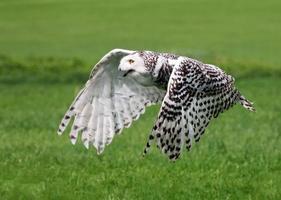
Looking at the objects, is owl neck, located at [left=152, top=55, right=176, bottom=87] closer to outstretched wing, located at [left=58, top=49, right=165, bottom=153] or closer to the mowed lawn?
outstretched wing, located at [left=58, top=49, right=165, bottom=153]

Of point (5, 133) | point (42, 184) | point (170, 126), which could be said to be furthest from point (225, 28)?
point (170, 126)

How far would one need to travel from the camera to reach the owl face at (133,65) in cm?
600

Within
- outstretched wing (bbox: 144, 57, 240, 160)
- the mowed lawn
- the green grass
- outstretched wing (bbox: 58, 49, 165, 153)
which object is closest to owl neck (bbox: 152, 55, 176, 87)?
outstretched wing (bbox: 144, 57, 240, 160)

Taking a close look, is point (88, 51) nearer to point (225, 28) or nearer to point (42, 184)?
point (225, 28)

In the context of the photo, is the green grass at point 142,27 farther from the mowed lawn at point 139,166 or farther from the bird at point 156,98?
the bird at point 156,98

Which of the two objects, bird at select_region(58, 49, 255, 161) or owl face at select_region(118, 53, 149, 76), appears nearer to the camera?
bird at select_region(58, 49, 255, 161)

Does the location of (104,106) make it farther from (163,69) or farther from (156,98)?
(163,69)

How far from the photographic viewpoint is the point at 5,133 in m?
12.7

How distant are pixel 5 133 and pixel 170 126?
756cm

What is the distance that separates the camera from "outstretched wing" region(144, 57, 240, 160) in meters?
5.57

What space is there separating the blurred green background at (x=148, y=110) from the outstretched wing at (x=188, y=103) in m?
1.86

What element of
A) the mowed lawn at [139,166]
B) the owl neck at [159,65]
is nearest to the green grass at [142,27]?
the mowed lawn at [139,166]

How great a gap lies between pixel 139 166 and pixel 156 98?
99.0 inches

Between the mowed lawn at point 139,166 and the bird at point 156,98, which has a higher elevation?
the bird at point 156,98
